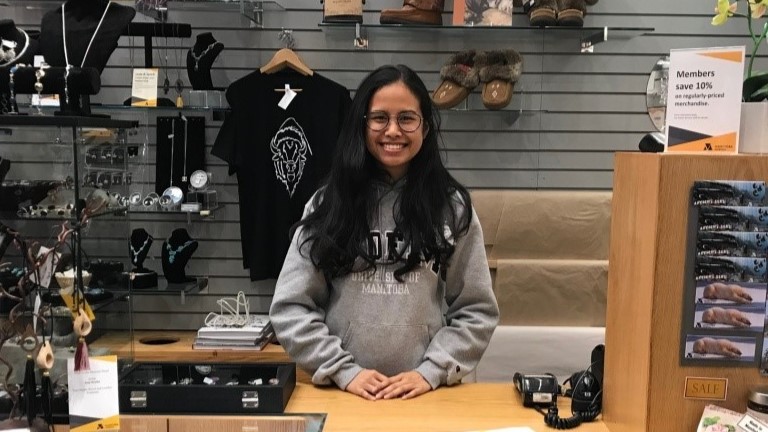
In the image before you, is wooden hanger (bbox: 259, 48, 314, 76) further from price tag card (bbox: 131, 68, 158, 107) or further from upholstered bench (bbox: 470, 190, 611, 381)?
upholstered bench (bbox: 470, 190, 611, 381)

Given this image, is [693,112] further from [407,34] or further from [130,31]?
[130,31]

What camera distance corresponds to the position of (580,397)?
1476mm

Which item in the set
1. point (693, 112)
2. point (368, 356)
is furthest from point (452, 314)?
point (693, 112)

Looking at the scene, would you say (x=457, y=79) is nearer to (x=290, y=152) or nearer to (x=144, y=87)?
(x=290, y=152)

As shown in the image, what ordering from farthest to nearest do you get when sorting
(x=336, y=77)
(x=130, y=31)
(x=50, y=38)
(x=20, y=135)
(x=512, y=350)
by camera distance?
1. (x=336, y=77)
2. (x=130, y=31)
3. (x=512, y=350)
4. (x=50, y=38)
5. (x=20, y=135)

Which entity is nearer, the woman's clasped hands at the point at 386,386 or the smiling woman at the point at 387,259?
the woman's clasped hands at the point at 386,386

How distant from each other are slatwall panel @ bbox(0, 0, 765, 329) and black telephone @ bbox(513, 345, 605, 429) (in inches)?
74.4

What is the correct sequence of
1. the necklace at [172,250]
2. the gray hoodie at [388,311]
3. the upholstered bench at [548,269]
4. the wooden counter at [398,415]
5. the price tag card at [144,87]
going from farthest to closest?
1. the necklace at [172,250]
2. the price tag card at [144,87]
3. the upholstered bench at [548,269]
4. the gray hoodie at [388,311]
5. the wooden counter at [398,415]

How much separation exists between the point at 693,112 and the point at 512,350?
1899 mm

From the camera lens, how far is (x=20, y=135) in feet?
4.99

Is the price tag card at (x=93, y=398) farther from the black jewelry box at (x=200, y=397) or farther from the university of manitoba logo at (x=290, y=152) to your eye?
the university of manitoba logo at (x=290, y=152)

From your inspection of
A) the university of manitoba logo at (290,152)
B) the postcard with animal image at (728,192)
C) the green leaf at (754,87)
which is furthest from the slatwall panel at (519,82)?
the postcard with animal image at (728,192)

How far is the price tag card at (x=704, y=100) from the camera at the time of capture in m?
1.17

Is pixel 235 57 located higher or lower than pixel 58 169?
higher
